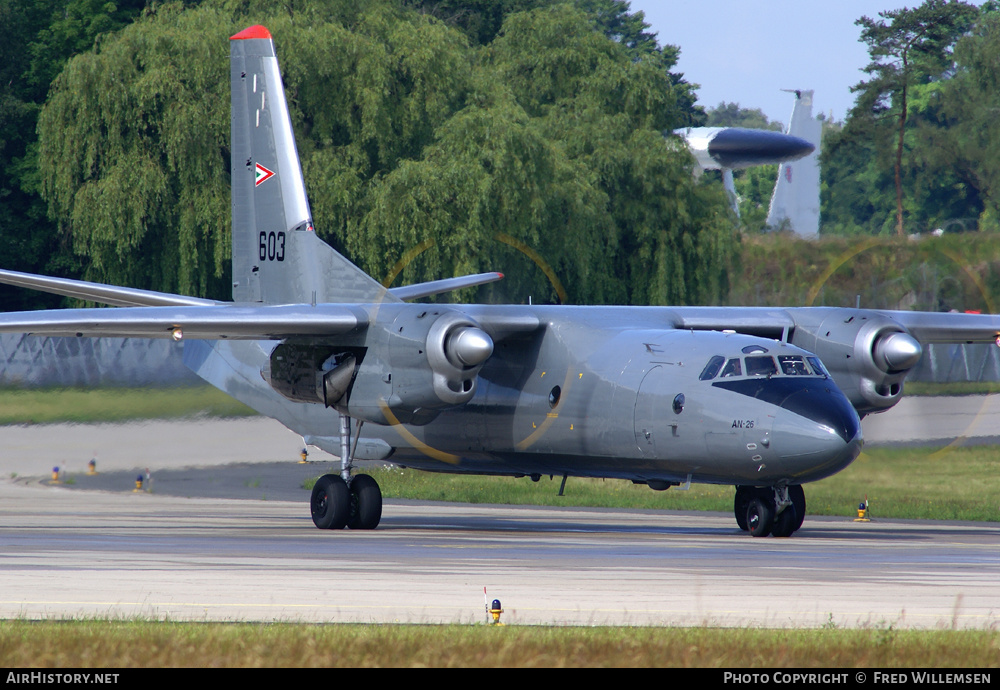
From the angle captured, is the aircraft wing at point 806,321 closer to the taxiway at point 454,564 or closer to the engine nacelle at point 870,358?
the engine nacelle at point 870,358

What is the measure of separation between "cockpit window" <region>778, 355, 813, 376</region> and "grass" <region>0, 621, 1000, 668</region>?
8560 millimetres

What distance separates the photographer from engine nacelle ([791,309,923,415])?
20.0 m

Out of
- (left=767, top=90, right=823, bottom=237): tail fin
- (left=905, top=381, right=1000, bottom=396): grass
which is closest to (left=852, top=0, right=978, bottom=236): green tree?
(left=767, top=90, right=823, bottom=237): tail fin

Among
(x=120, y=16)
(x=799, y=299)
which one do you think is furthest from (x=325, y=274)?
(x=120, y=16)

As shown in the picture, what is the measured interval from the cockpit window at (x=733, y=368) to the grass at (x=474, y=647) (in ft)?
28.0

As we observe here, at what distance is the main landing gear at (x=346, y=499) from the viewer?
67.8 feet

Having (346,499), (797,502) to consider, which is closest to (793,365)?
(797,502)

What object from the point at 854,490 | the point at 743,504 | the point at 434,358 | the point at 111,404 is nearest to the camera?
the point at 434,358

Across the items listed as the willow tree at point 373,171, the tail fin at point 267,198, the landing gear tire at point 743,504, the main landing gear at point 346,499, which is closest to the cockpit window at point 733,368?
the landing gear tire at point 743,504

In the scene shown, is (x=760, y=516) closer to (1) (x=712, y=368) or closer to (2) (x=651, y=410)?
(2) (x=651, y=410)

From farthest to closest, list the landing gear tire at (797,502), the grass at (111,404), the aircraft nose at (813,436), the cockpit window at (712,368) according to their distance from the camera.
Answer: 1. the grass at (111,404)
2. the landing gear tire at (797,502)
3. the cockpit window at (712,368)
4. the aircraft nose at (813,436)

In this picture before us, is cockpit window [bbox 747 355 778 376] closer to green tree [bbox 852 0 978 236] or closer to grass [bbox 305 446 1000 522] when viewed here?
grass [bbox 305 446 1000 522]

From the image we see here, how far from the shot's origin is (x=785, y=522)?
1922 centimetres

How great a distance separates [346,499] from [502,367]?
3.18 meters
